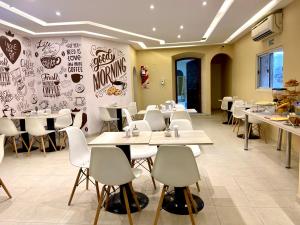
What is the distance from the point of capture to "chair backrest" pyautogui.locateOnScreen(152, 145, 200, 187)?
7.12 feet

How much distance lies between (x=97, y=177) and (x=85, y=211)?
759 mm

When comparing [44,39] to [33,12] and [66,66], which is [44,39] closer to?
[66,66]

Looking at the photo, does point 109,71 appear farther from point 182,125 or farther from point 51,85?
point 182,125

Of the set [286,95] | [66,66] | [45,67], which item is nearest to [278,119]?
[286,95]

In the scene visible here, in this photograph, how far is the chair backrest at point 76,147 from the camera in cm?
308

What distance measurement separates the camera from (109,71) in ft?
26.1

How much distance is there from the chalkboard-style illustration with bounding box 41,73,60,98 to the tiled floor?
101 inches

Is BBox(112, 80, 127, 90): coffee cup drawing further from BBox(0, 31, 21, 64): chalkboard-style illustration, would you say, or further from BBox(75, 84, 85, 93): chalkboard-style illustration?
BBox(0, 31, 21, 64): chalkboard-style illustration

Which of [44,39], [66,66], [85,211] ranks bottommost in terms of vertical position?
[85,211]

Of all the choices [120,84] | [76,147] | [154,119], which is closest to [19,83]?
[120,84]

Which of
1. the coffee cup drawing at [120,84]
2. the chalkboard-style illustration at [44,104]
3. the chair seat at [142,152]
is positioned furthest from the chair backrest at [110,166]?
the coffee cup drawing at [120,84]

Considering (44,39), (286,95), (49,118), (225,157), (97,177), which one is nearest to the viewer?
(97,177)

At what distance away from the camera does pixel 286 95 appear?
4.36 m

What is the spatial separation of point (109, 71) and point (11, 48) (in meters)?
2.81
